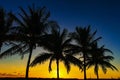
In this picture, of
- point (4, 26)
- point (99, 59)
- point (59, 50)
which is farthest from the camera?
point (99, 59)

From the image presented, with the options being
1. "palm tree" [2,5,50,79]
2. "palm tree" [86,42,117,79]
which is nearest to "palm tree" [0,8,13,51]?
"palm tree" [2,5,50,79]

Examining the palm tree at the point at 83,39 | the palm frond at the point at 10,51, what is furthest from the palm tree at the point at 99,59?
the palm frond at the point at 10,51

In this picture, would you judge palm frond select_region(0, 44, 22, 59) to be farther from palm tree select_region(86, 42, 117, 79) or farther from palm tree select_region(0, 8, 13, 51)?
palm tree select_region(86, 42, 117, 79)

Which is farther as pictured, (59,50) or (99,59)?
(99,59)

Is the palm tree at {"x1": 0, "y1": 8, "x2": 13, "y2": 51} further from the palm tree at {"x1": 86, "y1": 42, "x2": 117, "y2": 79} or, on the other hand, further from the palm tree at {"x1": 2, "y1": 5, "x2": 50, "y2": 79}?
the palm tree at {"x1": 86, "y1": 42, "x2": 117, "y2": 79}

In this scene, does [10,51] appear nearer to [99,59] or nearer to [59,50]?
[59,50]

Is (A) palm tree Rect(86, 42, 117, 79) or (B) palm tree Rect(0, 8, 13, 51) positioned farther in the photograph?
(A) palm tree Rect(86, 42, 117, 79)

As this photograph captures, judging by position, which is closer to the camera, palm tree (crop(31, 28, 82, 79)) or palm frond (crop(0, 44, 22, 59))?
palm frond (crop(0, 44, 22, 59))

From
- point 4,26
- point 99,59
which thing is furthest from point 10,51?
point 99,59

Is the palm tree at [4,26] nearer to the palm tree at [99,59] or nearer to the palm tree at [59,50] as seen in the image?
the palm tree at [59,50]

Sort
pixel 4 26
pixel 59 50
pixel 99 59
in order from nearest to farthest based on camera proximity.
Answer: pixel 4 26 < pixel 59 50 < pixel 99 59

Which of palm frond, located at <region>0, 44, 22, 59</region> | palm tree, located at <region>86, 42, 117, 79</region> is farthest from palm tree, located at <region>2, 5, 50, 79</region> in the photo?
palm tree, located at <region>86, 42, 117, 79</region>

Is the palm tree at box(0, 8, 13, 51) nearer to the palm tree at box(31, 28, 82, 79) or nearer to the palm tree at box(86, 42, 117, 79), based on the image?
the palm tree at box(31, 28, 82, 79)

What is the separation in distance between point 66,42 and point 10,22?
31.7 ft
